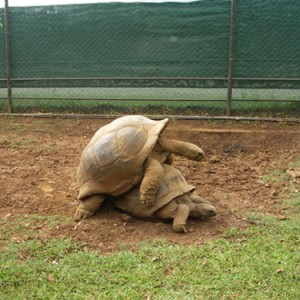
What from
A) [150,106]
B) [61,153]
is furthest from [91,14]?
[61,153]

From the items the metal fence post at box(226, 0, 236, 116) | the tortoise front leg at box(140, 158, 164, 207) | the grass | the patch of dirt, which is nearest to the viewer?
the grass

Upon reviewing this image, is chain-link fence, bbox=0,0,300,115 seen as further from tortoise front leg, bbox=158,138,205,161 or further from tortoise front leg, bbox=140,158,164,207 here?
tortoise front leg, bbox=140,158,164,207

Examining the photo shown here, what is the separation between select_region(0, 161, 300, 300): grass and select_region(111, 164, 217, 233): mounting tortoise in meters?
0.34

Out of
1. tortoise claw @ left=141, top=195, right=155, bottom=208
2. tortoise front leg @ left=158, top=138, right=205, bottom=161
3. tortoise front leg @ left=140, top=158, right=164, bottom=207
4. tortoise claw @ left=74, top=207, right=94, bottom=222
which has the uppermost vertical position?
tortoise front leg @ left=158, top=138, right=205, bottom=161

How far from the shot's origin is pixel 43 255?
3.75 metres

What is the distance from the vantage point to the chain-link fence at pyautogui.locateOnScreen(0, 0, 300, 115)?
8078 millimetres

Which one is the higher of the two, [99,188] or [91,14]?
[91,14]

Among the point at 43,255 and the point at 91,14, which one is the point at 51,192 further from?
the point at 91,14

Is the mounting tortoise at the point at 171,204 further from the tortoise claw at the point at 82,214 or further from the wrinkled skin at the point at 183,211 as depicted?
the tortoise claw at the point at 82,214

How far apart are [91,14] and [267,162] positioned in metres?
4.51

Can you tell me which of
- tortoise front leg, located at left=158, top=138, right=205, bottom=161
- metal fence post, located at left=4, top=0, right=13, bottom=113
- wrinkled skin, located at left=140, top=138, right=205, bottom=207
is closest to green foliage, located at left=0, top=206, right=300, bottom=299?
wrinkled skin, located at left=140, top=138, right=205, bottom=207

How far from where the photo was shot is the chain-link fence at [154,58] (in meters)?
8.08

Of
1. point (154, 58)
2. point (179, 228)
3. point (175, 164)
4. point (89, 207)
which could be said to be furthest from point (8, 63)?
point (179, 228)

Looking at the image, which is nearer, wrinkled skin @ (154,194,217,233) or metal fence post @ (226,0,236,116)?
wrinkled skin @ (154,194,217,233)
